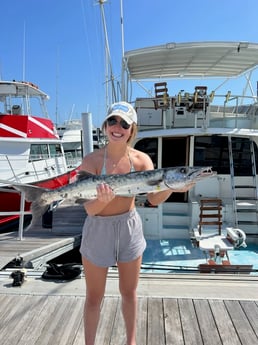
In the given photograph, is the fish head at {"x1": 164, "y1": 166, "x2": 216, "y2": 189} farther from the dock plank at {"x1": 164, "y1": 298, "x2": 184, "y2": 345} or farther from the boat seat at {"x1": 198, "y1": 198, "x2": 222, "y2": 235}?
the boat seat at {"x1": 198, "y1": 198, "x2": 222, "y2": 235}

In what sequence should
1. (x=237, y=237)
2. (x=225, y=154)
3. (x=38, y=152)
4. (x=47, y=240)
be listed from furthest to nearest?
(x=38, y=152) < (x=225, y=154) < (x=47, y=240) < (x=237, y=237)

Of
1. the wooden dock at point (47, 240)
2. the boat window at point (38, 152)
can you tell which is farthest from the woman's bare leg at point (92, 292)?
the boat window at point (38, 152)

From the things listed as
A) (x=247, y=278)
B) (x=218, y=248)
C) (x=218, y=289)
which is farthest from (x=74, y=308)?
(x=218, y=248)

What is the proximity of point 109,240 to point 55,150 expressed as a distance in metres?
10.2

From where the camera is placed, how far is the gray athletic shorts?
1.64 m

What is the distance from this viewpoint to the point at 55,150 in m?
11.4

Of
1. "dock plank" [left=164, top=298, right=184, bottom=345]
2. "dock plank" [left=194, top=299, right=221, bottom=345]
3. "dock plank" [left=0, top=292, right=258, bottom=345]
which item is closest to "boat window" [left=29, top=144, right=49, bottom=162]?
"dock plank" [left=0, top=292, right=258, bottom=345]

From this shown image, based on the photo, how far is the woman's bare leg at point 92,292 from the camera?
166 centimetres

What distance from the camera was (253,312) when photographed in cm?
233

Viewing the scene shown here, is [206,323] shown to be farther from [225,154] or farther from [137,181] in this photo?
[225,154]

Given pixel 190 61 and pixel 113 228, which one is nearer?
pixel 113 228

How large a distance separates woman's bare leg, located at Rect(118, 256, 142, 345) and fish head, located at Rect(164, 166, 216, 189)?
51 centimetres

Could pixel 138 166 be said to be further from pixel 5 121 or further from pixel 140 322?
pixel 5 121

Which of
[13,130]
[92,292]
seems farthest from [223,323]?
[13,130]
